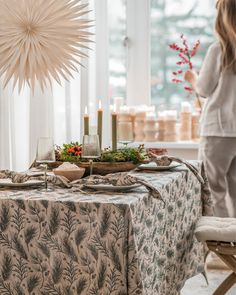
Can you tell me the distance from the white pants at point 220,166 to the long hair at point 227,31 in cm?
46

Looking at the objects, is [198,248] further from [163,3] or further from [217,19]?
[163,3]

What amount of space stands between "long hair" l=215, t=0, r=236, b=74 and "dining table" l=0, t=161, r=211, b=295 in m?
1.80

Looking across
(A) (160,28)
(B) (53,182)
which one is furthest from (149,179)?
(A) (160,28)

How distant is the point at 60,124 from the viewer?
442cm

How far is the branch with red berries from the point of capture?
504cm

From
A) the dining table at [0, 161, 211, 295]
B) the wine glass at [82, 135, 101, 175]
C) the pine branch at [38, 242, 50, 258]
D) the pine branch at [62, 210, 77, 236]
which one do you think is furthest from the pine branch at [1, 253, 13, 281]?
the wine glass at [82, 135, 101, 175]

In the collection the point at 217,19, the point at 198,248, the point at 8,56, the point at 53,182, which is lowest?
the point at 198,248

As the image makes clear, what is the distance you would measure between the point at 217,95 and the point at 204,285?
1.17m

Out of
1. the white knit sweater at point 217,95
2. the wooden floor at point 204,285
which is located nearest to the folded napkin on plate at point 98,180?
the wooden floor at point 204,285

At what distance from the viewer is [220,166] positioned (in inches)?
161

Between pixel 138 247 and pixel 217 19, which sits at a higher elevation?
pixel 217 19

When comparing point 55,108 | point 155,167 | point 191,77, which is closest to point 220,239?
point 155,167

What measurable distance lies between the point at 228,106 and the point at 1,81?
138 centimetres

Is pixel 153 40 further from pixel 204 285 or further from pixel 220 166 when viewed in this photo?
pixel 204 285
